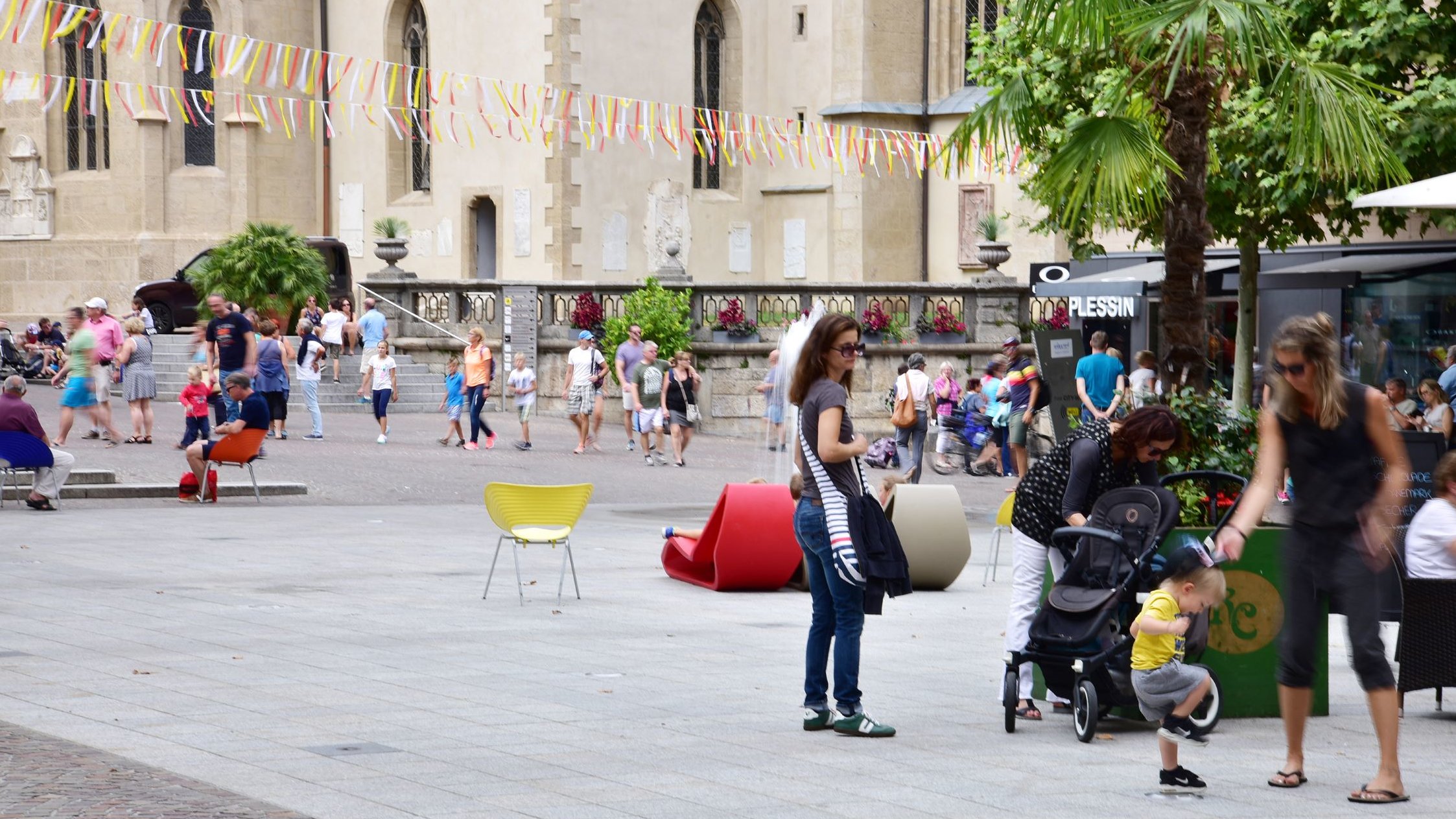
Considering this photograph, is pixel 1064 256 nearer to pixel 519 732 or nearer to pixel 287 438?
pixel 287 438

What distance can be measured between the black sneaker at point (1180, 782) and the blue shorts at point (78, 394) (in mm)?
18457

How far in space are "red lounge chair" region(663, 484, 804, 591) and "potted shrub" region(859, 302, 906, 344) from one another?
17.9 metres

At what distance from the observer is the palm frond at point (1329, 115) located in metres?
11.7

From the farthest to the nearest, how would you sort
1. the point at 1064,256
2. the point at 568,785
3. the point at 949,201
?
the point at 949,201 → the point at 1064,256 → the point at 568,785

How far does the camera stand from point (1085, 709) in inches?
311

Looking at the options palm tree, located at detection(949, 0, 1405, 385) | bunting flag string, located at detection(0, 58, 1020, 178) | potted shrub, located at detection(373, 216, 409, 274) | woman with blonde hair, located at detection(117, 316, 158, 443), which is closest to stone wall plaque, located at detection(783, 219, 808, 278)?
bunting flag string, located at detection(0, 58, 1020, 178)

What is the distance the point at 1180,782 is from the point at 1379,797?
67 centimetres

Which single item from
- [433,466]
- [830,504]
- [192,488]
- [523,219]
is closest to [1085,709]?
[830,504]

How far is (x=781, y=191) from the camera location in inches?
1588

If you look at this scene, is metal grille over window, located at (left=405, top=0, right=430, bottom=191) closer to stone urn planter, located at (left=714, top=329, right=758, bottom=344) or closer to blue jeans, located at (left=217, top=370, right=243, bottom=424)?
stone urn planter, located at (left=714, top=329, right=758, bottom=344)

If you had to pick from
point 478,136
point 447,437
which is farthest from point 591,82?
point 447,437

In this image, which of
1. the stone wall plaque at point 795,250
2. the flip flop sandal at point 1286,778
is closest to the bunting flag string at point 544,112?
the stone wall plaque at point 795,250

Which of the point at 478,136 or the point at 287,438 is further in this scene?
the point at 478,136

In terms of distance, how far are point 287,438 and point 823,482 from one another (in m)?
18.9
